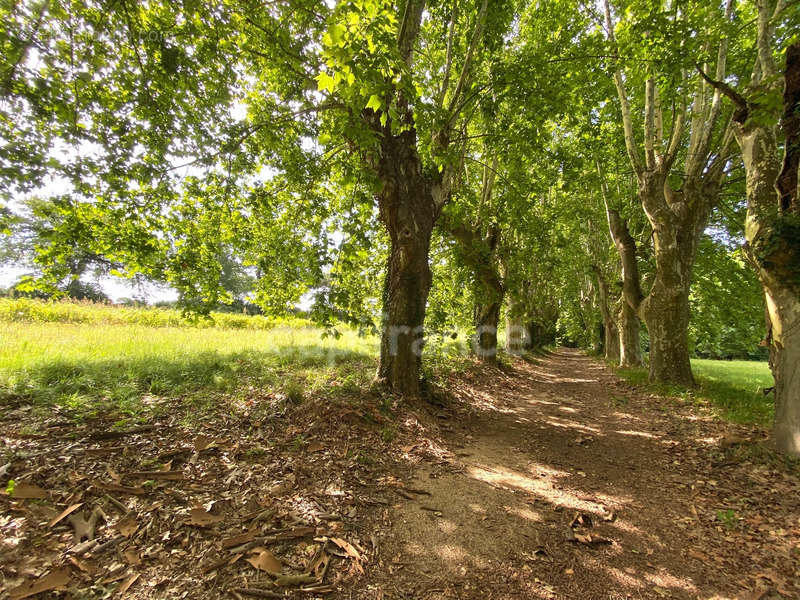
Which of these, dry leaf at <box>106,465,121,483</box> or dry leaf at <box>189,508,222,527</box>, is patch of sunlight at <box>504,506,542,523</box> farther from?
dry leaf at <box>106,465,121,483</box>

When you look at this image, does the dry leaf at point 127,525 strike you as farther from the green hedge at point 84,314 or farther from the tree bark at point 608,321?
the tree bark at point 608,321

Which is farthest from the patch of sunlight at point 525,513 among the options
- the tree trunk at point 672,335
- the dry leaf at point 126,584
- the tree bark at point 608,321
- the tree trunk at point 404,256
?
the tree bark at point 608,321

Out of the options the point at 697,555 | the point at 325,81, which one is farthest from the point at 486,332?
the point at 325,81

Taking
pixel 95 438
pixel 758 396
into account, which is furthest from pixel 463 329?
pixel 95 438

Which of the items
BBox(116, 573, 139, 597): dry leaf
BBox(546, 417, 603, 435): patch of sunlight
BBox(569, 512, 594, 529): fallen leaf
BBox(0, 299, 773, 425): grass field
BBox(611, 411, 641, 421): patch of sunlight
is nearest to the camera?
BBox(116, 573, 139, 597): dry leaf

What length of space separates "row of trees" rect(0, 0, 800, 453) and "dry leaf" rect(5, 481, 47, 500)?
319cm

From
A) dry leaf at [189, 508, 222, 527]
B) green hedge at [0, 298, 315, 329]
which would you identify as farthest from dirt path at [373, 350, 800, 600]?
green hedge at [0, 298, 315, 329]

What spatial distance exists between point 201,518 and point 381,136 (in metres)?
5.39

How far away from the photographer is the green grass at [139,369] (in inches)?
173

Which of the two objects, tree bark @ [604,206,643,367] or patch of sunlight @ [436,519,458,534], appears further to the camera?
tree bark @ [604,206,643,367]

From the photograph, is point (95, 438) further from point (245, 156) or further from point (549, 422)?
point (549, 422)

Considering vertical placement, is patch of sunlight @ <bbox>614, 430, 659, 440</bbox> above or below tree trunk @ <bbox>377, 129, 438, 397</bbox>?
below

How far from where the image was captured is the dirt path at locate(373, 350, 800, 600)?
247 cm

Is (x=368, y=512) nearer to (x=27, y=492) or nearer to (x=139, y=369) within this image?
(x=27, y=492)
